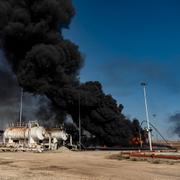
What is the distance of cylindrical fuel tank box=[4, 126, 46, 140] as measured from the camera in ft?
185

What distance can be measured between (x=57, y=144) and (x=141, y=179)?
46.6m

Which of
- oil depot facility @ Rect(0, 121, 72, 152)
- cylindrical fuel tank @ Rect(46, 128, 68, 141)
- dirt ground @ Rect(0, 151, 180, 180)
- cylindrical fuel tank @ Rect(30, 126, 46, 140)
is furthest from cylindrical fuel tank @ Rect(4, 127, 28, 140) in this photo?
dirt ground @ Rect(0, 151, 180, 180)

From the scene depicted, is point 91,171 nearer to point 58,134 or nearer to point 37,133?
point 37,133

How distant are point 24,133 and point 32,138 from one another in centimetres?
279

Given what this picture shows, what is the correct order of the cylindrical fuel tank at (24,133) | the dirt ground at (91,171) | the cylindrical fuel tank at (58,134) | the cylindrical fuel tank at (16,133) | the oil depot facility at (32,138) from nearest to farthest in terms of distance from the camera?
1. the dirt ground at (91,171)
2. the oil depot facility at (32,138)
3. the cylindrical fuel tank at (24,133)
4. the cylindrical fuel tank at (16,133)
5. the cylindrical fuel tank at (58,134)

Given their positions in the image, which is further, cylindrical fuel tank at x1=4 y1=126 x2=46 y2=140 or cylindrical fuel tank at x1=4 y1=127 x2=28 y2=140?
cylindrical fuel tank at x1=4 y1=127 x2=28 y2=140

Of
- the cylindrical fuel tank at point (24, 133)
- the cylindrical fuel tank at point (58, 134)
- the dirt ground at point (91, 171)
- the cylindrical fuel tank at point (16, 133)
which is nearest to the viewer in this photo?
the dirt ground at point (91, 171)

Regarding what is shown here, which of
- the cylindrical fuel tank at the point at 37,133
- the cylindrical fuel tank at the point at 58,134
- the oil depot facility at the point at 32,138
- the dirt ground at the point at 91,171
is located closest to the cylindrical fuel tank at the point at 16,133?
the oil depot facility at the point at 32,138

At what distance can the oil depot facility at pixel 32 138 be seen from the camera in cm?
5603

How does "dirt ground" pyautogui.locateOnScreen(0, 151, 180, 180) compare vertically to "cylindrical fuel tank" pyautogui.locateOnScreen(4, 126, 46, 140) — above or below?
below

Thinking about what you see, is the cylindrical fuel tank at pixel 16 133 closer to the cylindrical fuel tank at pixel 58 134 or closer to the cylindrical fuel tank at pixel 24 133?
the cylindrical fuel tank at pixel 24 133

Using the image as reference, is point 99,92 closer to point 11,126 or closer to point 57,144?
point 57,144

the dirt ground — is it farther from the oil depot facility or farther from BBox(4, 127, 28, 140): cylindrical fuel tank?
BBox(4, 127, 28, 140): cylindrical fuel tank

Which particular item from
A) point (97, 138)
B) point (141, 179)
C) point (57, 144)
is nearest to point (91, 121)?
point (97, 138)
